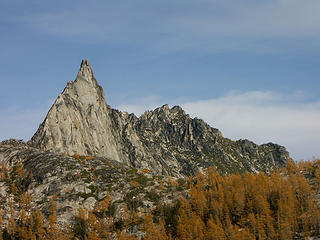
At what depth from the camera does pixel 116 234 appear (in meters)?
112

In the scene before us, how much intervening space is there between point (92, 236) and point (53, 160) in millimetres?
52966

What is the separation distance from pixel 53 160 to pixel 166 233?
66781 millimetres

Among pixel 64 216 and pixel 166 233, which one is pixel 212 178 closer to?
pixel 166 233

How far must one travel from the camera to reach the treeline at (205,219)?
109 metres

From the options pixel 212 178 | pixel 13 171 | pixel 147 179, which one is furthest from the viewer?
pixel 212 178

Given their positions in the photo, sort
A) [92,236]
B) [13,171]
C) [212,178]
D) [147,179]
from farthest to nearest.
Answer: [212,178]
[147,179]
[13,171]
[92,236]

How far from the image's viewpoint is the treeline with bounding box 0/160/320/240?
109 m

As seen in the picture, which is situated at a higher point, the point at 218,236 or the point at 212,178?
the point at 212,178

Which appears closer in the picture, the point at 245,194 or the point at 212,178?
the point at 245,194

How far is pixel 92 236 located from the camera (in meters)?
108

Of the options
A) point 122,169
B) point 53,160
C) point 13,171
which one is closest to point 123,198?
point 122,169

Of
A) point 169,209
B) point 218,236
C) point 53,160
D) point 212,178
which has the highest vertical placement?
point 53,160

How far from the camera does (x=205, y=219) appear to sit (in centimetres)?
13262

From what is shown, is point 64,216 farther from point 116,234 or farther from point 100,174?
point 100,174
